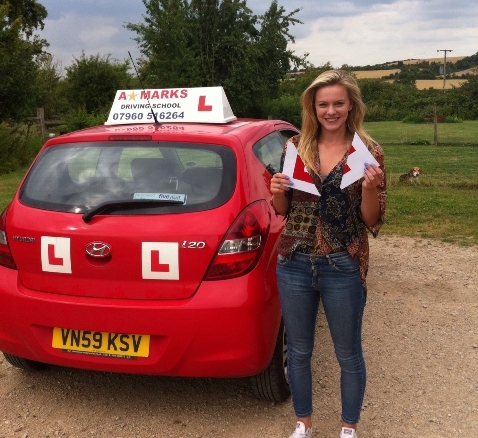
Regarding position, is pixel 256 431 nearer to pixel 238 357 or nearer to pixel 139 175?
pixel 238 357

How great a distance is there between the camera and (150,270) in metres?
2.97

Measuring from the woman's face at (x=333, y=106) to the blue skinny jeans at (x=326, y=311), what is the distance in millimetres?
585

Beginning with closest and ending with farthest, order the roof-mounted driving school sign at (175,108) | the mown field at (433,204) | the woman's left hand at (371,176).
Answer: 1. the woman's left hand at (371,176)
2. the roof-mounted driving school sign at (175,108)
3. the mown field at (433,204)

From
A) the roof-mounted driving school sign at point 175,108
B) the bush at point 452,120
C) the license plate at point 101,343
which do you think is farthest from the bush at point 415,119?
the license plate at point 101,343

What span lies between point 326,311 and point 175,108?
2.03 m

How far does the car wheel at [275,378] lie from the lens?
331cm

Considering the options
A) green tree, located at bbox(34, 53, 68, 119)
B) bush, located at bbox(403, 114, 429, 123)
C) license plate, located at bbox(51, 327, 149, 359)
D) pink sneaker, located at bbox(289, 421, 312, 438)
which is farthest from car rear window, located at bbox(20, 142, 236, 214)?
bush, located at bbox(403, 114, 429, 123)

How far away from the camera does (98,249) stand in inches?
119

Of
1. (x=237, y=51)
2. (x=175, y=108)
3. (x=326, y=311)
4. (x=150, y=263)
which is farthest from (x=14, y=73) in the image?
(x=237, y=51)

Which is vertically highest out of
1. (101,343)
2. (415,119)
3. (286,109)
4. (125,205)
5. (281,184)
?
(286,109)

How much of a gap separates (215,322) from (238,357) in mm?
223

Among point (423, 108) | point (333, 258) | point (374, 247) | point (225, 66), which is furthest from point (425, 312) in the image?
point (423, 108)

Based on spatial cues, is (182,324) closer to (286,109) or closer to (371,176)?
(371,176)

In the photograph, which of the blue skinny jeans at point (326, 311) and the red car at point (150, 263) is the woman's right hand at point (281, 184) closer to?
the blue skinny jeans at point (326, 311)
